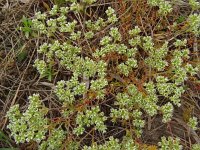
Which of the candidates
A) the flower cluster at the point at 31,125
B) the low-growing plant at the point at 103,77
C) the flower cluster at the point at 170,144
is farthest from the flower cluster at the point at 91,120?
the flower cluster at the point at 170,144

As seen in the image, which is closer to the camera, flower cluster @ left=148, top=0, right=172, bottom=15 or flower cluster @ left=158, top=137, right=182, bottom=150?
flower cluster @ left=158, top=137, right=182, bottom=150

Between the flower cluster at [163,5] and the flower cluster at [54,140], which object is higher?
the flower cluster at [163,5]

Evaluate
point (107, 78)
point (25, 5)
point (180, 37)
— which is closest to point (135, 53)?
point (107, 78)

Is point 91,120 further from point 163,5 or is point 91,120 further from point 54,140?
point 163,5

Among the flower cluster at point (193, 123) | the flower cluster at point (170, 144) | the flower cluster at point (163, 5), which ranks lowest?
the flower cluster at point (170, 144)

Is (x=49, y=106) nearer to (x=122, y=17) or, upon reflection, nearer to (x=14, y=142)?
(x=14, y=142)

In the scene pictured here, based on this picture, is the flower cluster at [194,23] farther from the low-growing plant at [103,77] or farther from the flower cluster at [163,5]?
the flower cluster at [163,5]

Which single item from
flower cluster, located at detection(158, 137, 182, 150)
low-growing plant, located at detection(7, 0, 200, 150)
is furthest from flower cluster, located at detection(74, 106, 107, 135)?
flower cluster, located at detection(158, 137, 182, 150)

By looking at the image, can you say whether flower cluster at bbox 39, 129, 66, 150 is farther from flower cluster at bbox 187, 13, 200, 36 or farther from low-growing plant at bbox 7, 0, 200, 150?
flower cluster at bbox 187, 13, 200, 36
